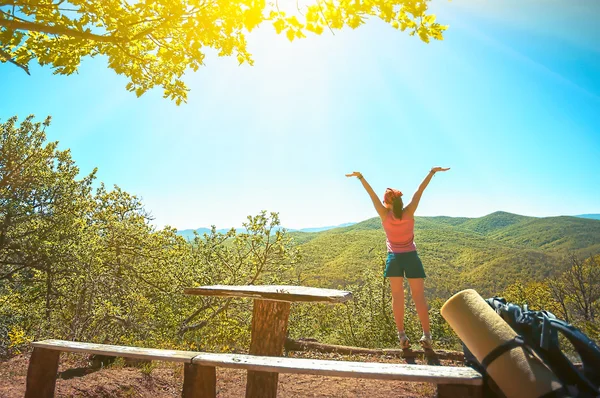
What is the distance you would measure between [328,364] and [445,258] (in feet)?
320

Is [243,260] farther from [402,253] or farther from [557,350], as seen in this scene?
[557,350]

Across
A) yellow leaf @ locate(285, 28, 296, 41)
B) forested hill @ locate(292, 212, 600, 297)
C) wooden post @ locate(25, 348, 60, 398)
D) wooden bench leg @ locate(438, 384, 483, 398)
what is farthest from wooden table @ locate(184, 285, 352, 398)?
forested hill @ locate(292, 212, 600, 297)

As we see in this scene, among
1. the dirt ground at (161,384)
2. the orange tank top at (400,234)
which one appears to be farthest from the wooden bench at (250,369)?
the orange tank top at (400,234)

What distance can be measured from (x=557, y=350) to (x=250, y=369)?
193 cm

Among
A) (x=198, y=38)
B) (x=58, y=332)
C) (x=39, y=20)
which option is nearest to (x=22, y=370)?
(x=58, y=332)

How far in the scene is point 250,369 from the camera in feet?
8.14

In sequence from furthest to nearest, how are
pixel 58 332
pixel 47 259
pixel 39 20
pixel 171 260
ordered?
1. pixel 171 260
2. pixel 47 259
3. pixel 58 332
4. pixel 39 20

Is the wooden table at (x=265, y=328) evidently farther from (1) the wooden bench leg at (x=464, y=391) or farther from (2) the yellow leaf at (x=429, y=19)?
(2) the yellow leaf at (x=429, y=19)

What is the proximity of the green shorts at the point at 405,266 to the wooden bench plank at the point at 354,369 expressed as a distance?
260 cm

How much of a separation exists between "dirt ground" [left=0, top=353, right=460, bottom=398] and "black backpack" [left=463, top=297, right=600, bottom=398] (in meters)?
3.32

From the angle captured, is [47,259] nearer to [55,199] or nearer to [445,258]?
[55,199]

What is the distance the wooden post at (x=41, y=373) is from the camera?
137 inches

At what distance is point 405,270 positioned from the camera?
191 inches

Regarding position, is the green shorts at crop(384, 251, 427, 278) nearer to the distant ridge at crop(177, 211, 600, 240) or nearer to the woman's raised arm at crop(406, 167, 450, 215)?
the woman's raised arm at crop(406, 167, 450, 215)
